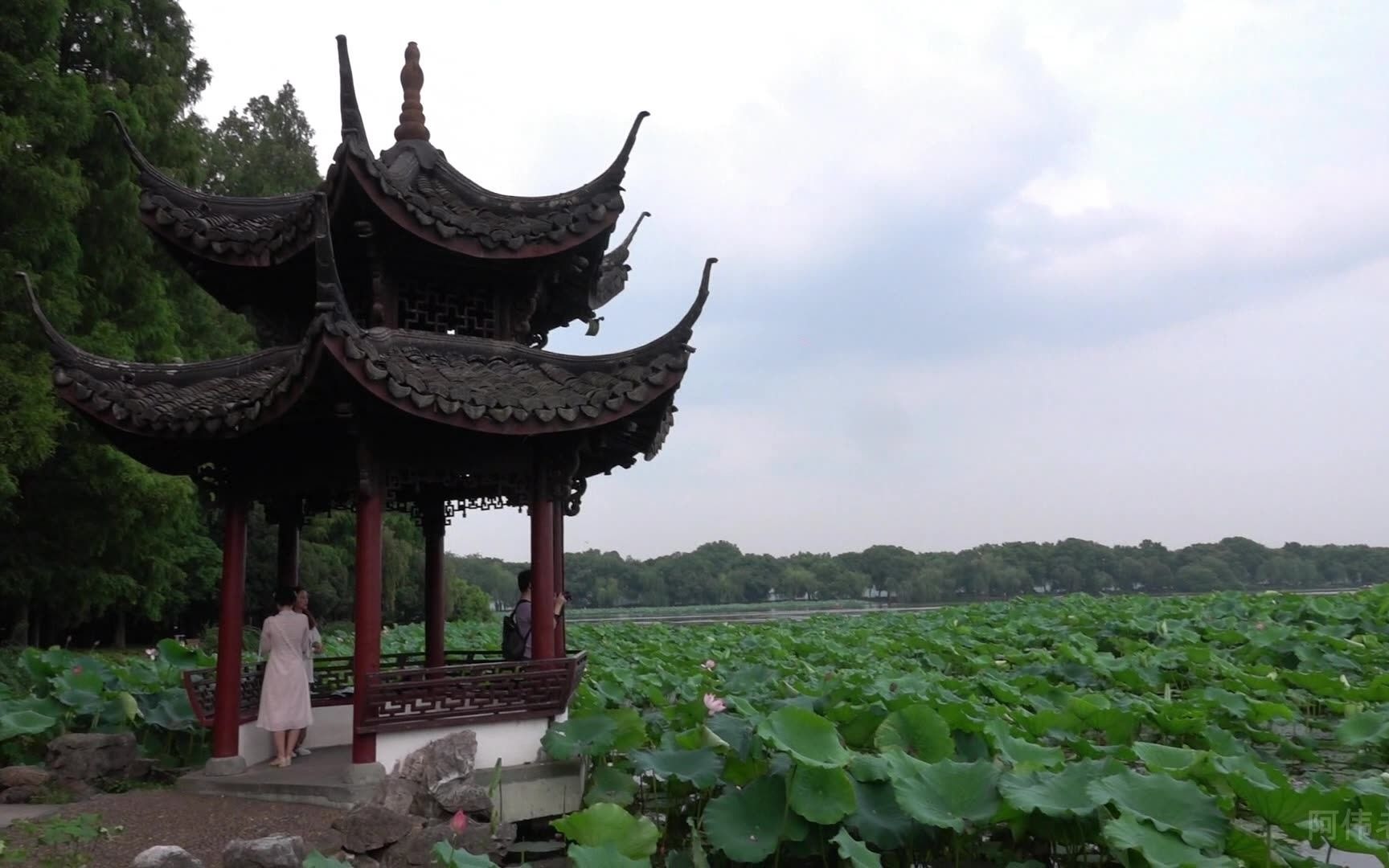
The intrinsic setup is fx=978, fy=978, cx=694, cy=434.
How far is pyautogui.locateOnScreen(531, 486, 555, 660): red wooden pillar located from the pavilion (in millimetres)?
16

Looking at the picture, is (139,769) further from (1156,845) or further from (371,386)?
(1156,845)

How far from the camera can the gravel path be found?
17.7 feet

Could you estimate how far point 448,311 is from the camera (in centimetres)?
765

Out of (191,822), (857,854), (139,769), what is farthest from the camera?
(139,769)

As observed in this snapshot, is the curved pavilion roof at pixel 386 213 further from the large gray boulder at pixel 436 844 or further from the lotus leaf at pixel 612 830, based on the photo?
the lotus leaf at pixel 612 830

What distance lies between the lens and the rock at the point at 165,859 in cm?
482

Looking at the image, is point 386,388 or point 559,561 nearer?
point 386,388

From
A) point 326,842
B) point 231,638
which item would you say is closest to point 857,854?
point 326,842

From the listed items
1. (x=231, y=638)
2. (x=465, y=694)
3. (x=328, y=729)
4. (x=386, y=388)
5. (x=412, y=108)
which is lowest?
(x=328, y=729)

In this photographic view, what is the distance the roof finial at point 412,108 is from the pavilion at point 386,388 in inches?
0.8

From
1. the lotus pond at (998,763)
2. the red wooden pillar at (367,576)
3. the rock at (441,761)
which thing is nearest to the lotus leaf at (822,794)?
the lotus pond at (998,763)

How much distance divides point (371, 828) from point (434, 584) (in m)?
3.48

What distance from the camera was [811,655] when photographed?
14523mm

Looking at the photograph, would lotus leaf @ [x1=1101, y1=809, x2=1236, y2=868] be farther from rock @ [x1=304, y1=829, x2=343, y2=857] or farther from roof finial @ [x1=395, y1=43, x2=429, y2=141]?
roof finial @ [x1=395, y1=43, x2=429, y2=141]
